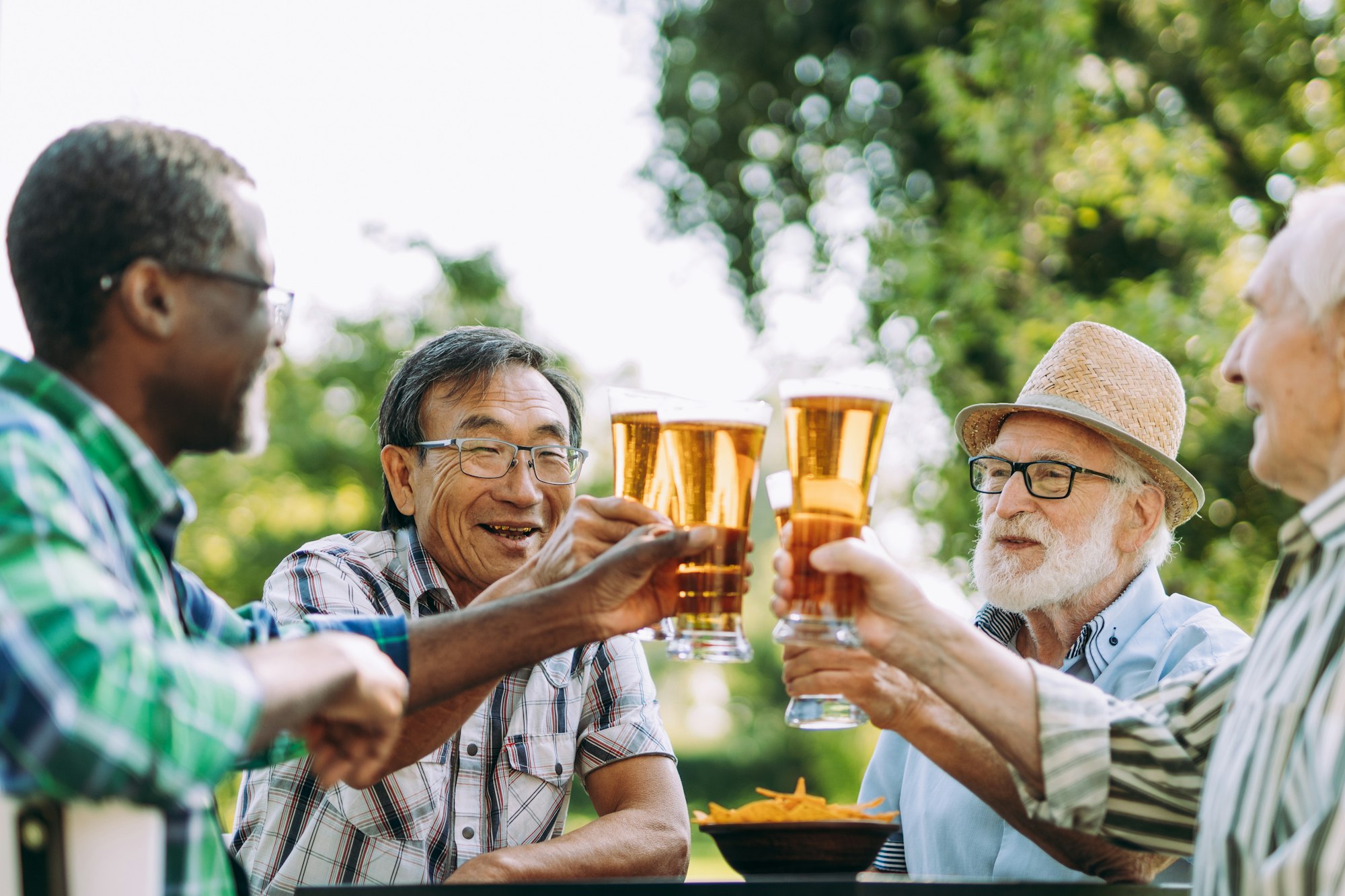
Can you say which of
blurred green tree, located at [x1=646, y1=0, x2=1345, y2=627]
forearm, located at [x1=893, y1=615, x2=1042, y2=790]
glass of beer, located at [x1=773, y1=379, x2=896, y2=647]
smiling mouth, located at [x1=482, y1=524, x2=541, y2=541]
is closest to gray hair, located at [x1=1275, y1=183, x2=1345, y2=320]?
glass of beer, located at [x1=773, y1=379, x2=896, y2=647]

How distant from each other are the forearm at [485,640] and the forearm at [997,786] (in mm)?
805

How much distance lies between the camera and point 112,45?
15648 millimetres

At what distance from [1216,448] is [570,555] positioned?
22.9 feet

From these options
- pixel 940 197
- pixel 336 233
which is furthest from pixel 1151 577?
pixel 336 233

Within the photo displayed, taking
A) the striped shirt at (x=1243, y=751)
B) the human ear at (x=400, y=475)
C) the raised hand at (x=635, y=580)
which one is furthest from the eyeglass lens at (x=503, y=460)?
the striped shirt at (x=1243, y=751)

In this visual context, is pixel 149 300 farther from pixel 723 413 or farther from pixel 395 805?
pixel 395 805

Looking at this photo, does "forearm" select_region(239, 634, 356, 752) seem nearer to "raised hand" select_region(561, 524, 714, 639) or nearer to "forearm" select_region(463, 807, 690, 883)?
"raised hand" select_region(561, 524, 714, 639)

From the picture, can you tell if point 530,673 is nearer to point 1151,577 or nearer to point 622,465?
point 622,465

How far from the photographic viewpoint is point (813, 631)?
2.38m

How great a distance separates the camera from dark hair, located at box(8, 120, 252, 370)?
1909 millimetres

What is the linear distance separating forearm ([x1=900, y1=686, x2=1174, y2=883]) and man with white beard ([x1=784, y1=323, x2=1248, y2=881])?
48 cm

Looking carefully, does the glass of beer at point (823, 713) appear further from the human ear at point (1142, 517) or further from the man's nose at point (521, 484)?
the human ear at point (1142, 517)

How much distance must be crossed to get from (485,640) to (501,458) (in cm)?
127

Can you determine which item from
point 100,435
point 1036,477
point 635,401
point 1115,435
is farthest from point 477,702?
point 1115,435
